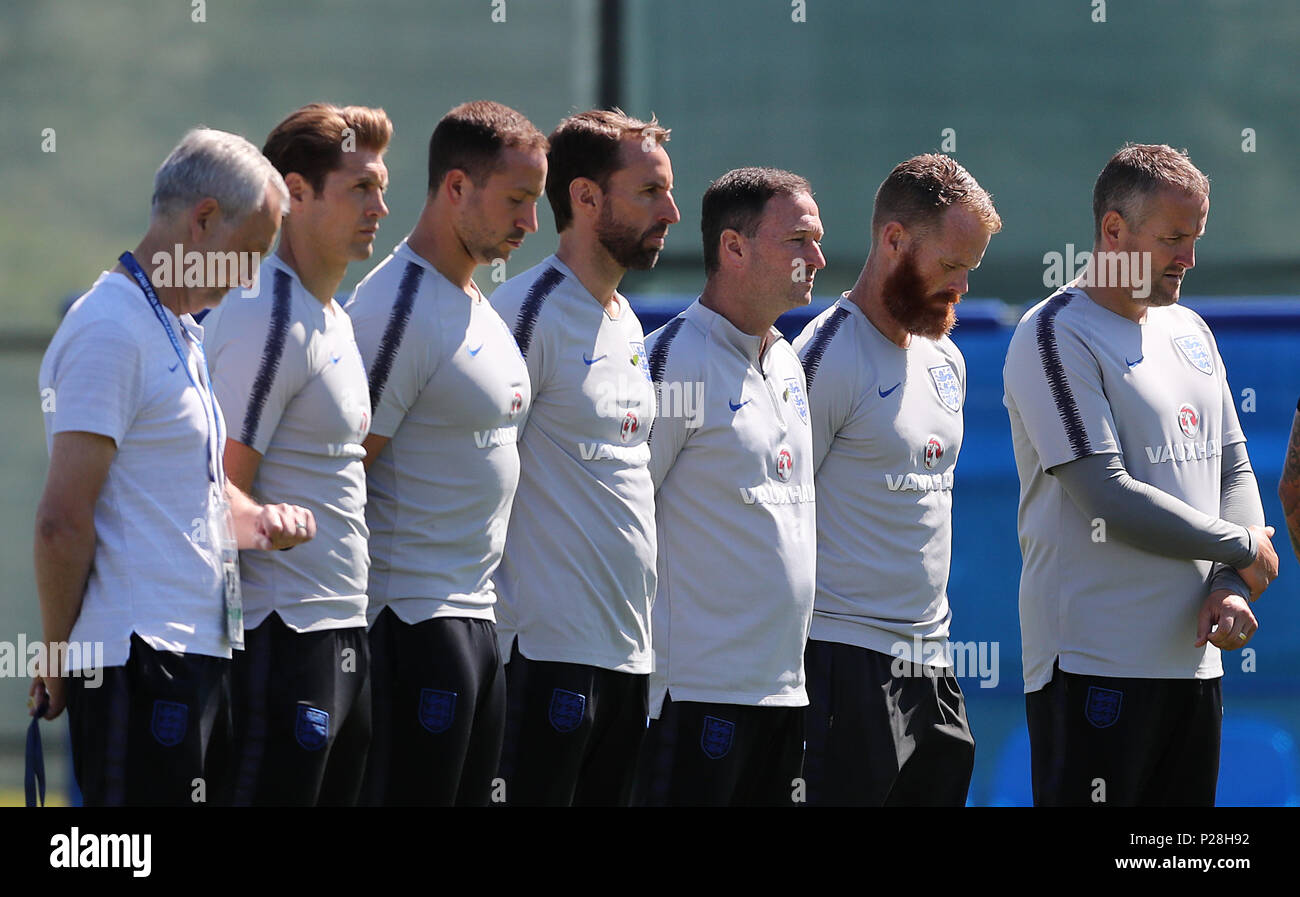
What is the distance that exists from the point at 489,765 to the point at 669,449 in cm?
80

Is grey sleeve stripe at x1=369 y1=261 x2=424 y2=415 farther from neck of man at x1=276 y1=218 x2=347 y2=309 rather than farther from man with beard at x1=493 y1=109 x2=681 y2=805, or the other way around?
man with beard at x1=493 y1=109 x2=681 y2=805

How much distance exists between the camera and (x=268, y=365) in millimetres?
2945

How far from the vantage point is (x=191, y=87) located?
605 cm

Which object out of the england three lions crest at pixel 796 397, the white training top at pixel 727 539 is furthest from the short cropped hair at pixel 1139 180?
the white training top at pixel 727 539

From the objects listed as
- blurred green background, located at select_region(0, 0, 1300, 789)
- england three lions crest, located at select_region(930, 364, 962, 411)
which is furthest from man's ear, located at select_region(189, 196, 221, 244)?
blurred green background, located at select_region(0, 0, 1300, 789)

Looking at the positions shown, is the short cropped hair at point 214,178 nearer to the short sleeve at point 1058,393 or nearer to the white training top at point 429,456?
the white training top at point 429,456

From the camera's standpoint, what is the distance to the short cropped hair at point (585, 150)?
3.63 m

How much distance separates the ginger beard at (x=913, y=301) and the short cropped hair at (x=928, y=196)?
0.11 meters

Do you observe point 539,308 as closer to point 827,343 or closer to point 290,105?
point 827,343

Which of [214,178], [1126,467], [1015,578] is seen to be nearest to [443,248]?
[214,178]

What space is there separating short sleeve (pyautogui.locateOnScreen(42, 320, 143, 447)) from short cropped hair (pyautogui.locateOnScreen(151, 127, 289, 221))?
271mm

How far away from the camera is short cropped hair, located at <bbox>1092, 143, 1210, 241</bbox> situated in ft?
12.4

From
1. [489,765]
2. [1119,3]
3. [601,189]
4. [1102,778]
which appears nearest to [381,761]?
[489,765]

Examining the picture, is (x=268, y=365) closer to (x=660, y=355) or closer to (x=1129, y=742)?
(x=660, y=355)
